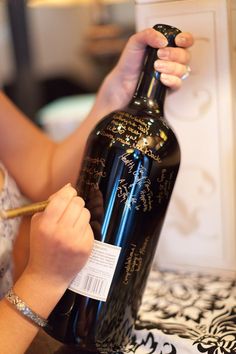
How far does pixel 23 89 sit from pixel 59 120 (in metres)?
0.95

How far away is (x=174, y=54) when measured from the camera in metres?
0.51

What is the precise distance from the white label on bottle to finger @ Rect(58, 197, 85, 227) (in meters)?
0.04

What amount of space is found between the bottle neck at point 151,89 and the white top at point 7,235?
0.21 m

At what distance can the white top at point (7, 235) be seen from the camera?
1.87 feet

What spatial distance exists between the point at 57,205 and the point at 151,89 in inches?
6.6

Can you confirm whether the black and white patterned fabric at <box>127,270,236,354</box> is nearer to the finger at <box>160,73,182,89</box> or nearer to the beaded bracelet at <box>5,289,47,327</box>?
the beaded bracelet at <box>5,289,47,327</box>

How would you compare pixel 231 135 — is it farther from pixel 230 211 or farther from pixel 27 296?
pixel 27 296

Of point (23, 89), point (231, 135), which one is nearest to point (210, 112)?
point (231, 135)

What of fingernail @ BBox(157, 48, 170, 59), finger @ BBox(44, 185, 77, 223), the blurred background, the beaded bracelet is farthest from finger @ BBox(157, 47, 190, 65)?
the blurred background

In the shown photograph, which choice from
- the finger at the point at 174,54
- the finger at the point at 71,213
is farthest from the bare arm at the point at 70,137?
the finger at the point at 71,213

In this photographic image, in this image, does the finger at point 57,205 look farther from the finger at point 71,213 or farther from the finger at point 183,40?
the finger at point 183,40

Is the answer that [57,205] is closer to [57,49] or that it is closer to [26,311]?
[26,311]

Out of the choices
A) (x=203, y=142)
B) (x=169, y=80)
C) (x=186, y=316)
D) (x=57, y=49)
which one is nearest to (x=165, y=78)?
(x=169, y=80)

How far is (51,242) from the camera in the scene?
0.43 metres
